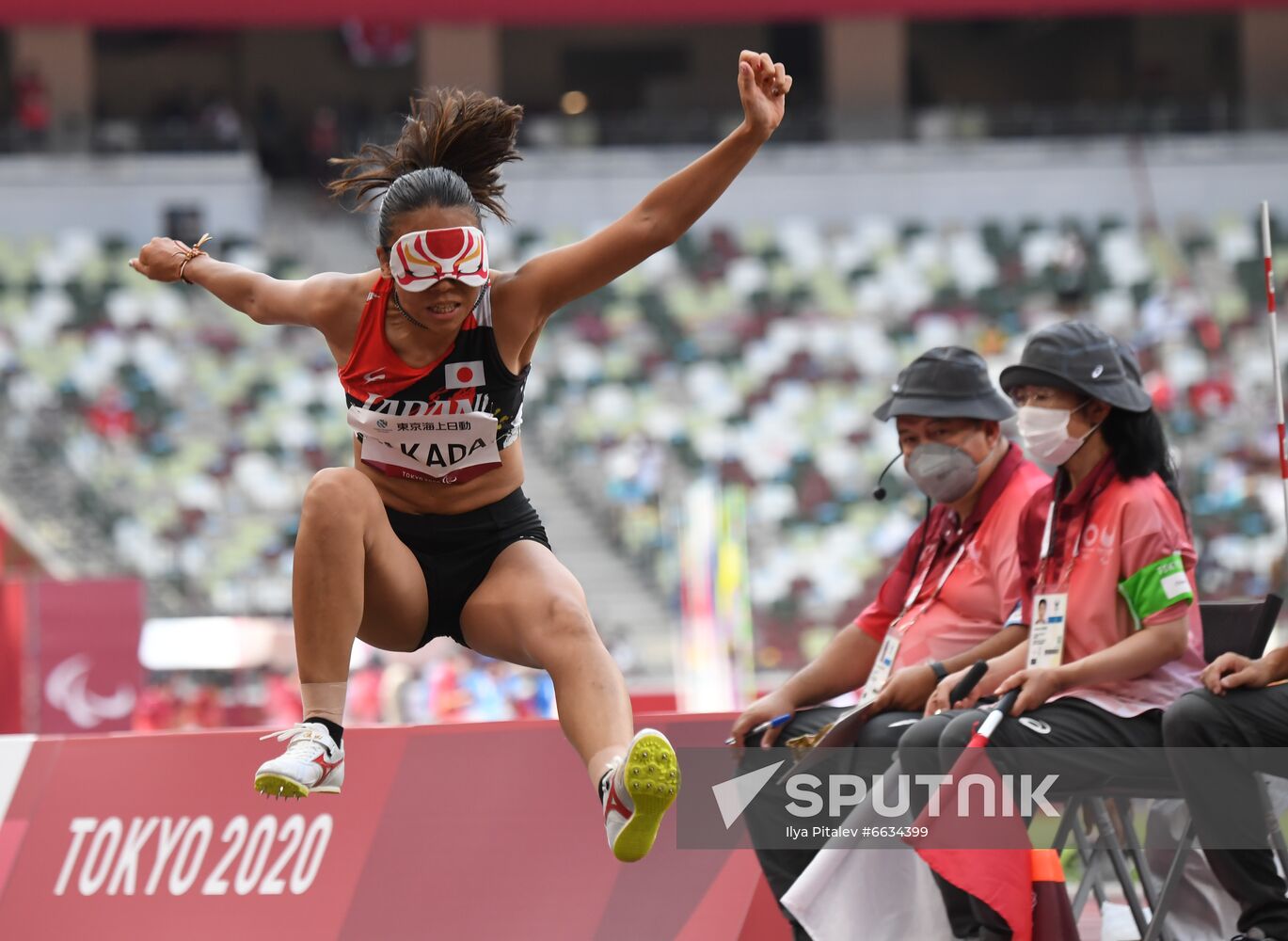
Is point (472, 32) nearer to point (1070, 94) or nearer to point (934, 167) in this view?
point (934, 167)

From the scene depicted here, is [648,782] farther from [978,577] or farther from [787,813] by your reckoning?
[978,577]

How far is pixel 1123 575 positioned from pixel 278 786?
6.52 ft

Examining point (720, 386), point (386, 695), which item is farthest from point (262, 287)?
point (720, 386)

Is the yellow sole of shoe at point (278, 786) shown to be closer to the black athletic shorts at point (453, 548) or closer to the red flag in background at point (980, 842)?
the black athletic shorts at point (453, 548)

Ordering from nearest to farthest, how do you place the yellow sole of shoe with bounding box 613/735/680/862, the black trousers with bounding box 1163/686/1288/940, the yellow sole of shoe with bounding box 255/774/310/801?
the yellow sole of shoe with bounding box 613/735/680/862 < the yellow sole of shoe with bounding box 255/774/310/801 < the black trousers with bounding box 1163/686/1288/940

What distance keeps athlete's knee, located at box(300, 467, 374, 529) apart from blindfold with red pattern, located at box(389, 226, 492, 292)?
1.38ft

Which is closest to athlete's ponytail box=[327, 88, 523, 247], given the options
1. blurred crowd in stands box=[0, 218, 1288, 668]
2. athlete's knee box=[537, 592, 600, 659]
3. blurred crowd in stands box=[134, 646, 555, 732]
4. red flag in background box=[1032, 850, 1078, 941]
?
athlete's knee box=[537, 592, 600, 659]

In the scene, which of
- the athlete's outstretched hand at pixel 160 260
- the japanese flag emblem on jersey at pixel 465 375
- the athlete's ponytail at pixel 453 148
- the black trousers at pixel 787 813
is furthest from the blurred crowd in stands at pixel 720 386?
the japanese flag emblem on jersey at pixel 465 375

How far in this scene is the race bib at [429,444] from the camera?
12.8ft

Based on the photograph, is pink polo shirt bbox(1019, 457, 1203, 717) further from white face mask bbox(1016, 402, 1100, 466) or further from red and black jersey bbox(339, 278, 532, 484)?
red and black jersey bbox(339, 278, 532, 484)

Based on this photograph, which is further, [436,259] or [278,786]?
[436,259]

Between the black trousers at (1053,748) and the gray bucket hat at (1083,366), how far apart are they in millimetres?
751

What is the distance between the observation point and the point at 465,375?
12.7 ft

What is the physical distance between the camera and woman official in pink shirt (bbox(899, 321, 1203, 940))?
13.3ft
